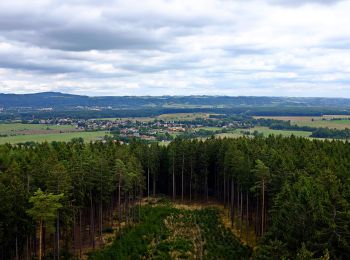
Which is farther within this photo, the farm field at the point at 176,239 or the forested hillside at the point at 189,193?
the farm field at the point at 176,239

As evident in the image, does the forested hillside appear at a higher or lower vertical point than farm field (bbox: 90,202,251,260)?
higher

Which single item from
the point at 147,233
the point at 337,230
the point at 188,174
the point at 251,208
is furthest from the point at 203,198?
the point at 337,230

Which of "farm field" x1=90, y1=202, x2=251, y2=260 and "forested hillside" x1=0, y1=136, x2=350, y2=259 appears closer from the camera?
"forested hillside" x1=0, y1=136, x2=350, y2=259

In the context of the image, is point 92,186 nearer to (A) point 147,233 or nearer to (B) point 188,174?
(A) point 147,233

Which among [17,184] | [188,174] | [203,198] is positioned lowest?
[203,198]

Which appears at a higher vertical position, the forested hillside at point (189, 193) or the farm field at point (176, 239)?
the forested hillside at point (189, 193)
